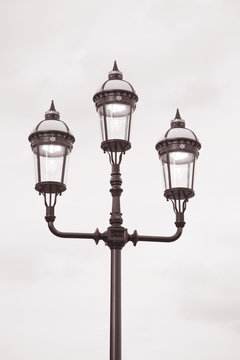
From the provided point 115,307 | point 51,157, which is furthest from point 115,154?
point 115,307

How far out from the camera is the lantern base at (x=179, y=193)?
32.7 feet

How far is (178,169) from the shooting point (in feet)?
32.8

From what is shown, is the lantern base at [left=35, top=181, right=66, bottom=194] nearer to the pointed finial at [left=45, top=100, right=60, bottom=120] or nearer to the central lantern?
the central lantern

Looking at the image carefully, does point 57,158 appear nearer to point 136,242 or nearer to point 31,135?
point 31,135

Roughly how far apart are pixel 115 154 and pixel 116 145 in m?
0.15

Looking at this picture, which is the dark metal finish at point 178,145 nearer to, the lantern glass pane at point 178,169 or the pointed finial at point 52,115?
the lantern glass pane at point 178,169

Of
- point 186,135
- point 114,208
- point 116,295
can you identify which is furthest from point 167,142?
point 116,295

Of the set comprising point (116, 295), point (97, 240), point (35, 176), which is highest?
point (35, 176)

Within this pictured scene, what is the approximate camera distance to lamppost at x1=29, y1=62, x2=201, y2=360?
9.55m

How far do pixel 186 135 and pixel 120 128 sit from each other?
1.00m

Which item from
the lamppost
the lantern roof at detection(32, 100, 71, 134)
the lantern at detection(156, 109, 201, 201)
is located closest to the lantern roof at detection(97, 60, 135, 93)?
the lamppost

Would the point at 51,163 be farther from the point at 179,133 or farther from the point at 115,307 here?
the point at 115,307

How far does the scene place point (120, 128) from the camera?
9.63 metres

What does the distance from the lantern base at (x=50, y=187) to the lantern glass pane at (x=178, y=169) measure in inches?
53.2
